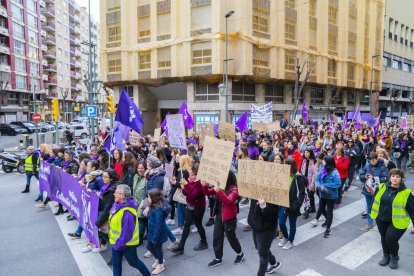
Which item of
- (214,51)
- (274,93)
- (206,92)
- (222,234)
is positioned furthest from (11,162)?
(274,93)

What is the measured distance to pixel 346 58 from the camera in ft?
125

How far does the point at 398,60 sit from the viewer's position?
178ft

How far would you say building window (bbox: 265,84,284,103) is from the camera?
32.1 metres

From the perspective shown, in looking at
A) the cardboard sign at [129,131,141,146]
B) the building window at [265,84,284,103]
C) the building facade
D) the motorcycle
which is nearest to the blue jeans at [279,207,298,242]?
the cardboard sign at [129,131,141,146]

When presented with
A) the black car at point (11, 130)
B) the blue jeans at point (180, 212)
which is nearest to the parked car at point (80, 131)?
the black car at point (11, 130)

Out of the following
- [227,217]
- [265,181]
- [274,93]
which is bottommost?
[227,217]

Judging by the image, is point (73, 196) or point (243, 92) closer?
point (73, 196)

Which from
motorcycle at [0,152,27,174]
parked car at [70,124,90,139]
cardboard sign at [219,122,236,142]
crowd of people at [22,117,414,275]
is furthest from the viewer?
parked car at [70,124,90,139]

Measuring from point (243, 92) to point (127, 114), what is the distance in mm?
23081

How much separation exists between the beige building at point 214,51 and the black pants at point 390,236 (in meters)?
22.9

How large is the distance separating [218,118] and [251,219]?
960 inches

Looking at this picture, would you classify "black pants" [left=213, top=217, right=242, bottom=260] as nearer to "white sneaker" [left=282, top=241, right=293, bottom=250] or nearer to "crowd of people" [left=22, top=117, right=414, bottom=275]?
"crowd of people" [left=22, top=117, right=414, bottom=275]

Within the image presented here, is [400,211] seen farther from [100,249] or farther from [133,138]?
[133,138]

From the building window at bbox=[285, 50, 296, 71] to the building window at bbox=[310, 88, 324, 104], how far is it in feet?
21.1
